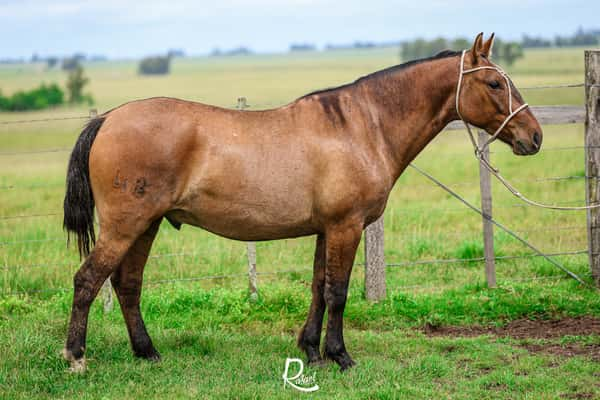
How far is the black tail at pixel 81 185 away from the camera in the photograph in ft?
18.8

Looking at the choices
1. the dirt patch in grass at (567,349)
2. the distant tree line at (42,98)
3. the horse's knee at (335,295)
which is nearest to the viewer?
the horse's knee at (335,295)

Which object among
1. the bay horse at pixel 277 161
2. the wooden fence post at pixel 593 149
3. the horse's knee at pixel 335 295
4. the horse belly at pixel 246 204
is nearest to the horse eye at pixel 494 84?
the bay horse at pixel 277 161

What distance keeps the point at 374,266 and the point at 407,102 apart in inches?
95.2

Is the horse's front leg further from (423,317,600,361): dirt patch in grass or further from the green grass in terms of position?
(423,317,600,361): dirt patch in grass

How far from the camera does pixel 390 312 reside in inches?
296

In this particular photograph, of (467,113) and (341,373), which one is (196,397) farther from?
(467,113)

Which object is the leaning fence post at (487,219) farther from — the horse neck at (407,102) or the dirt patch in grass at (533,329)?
the horse neck at (407,102)

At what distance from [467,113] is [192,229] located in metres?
6.87

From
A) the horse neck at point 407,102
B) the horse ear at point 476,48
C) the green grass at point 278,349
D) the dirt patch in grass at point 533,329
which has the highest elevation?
the horse ear at point 476,48

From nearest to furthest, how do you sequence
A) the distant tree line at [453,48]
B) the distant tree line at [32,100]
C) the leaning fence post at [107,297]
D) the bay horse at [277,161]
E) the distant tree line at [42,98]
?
1. the bay horse at [277,161]
2. the leaning fence post at [107,297]
3. the distant tree line at [32,100]
4. the distant tree line at [42,98]
5. the distant tree line at [453,48]

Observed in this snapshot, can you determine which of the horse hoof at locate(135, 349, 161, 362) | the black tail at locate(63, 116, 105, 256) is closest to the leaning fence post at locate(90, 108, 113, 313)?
the horse hoof at locate(135, 349, 161, 362)

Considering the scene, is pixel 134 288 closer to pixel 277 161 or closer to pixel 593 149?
pixel 277 161

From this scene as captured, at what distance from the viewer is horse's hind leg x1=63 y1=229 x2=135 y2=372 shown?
565cm

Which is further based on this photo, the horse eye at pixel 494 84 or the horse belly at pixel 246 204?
the horse eye at pixel 494 84
